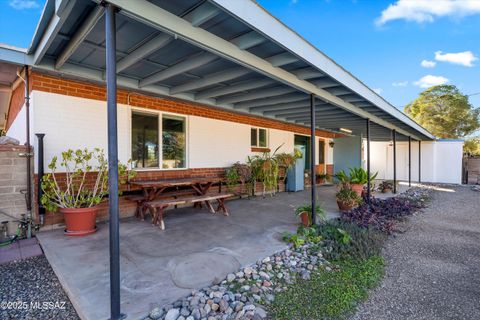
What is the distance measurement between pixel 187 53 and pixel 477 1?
11763 mm

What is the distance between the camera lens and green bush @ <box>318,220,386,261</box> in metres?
3.18

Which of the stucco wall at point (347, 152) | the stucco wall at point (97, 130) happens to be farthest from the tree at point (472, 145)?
the stucco wall at point (97, 130)

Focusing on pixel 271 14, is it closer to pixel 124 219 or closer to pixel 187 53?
pixel 187 53

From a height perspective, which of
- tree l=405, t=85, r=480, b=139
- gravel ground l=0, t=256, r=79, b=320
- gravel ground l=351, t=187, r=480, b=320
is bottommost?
gravel ground l=351, t=187, r=480, b=320

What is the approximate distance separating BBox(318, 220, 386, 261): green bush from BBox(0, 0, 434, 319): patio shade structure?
2263mm

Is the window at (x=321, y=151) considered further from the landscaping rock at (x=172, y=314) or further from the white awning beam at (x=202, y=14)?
the landscaping rock at (x=172, y=314)

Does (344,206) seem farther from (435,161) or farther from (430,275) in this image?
(435,161)

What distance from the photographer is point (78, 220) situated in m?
3.71

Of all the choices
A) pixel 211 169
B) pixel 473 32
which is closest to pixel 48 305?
pixel 211 169

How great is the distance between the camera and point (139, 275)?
2.46 meters

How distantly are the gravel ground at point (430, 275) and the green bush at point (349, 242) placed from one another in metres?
0.21

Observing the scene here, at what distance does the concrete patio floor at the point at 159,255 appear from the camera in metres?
2.08

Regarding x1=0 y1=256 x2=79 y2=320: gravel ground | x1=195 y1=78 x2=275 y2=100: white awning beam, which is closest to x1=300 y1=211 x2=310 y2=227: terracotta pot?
x1=195 y1=78 x2=275 y2=100: white awning beam

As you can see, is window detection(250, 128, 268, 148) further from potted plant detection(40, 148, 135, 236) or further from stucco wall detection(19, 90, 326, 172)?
potted plant detection(40, 148, 135, 236)
